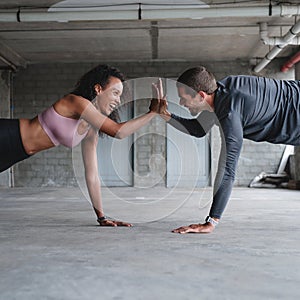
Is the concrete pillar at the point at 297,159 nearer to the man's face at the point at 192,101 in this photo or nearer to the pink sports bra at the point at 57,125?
the man's face at the point at 192,101

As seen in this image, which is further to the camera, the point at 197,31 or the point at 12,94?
the point at 12,94

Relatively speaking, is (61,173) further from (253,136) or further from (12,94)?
(253,136)

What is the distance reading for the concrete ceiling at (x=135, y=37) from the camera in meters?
6.68

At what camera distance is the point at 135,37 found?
28.1 ft

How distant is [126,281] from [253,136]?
140cm

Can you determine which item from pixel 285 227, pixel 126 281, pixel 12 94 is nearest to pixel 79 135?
pixel 126 281

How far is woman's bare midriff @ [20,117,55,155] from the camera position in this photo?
2.56 meters

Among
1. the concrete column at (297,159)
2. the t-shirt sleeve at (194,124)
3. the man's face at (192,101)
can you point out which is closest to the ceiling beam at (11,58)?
the concrete column at (297,159)

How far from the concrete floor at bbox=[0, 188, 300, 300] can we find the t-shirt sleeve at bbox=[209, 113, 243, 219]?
0.87 ft

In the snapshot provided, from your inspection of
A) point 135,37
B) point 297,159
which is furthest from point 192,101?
point 297,159

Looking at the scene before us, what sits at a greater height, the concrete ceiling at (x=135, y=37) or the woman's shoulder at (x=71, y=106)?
the concrete ceiling at (x=135, y=37)

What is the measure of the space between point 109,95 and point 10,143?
62cm

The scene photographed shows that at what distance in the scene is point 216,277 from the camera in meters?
1.79

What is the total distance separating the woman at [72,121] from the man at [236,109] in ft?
0.94
